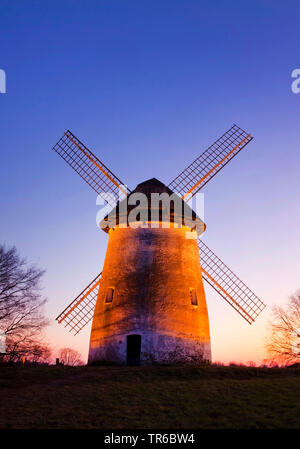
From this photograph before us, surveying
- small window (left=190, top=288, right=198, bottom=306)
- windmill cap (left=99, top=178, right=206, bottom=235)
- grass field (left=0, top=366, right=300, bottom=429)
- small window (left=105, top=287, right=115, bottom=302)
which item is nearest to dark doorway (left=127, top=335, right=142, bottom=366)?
grass field (left=0, top=366, right=300, bottom=429)

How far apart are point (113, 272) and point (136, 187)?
4.43 m

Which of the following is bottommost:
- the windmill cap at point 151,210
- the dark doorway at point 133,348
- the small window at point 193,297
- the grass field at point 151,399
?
the grass field at point 151,399

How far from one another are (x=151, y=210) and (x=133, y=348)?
19.3 feet

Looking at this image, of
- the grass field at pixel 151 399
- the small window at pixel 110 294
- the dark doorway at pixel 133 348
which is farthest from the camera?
the small window at pixel 110 294

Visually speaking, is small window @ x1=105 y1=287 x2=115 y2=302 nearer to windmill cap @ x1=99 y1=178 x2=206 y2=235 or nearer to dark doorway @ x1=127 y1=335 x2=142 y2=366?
dark doorway @ x1=127 y1=335 x2=142 y2=366

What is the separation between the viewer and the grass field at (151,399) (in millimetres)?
8836

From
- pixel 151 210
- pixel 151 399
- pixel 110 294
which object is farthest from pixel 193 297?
pixel 151 399

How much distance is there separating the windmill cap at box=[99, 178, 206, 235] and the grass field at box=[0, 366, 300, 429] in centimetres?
642

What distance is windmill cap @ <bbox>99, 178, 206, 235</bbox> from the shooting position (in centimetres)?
1802

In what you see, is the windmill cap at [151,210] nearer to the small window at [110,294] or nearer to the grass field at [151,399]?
the small window at [110,294]

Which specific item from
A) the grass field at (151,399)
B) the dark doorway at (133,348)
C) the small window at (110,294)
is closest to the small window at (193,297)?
the dark doorway at (133,348)

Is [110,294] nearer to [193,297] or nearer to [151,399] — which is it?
[193,297]

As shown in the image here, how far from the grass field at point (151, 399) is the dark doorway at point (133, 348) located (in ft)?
4.52
